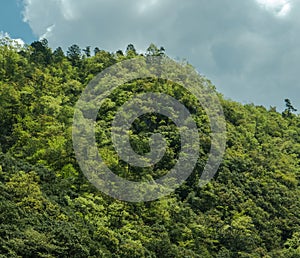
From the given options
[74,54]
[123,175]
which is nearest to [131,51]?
[74,54]

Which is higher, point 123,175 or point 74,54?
point 74,54

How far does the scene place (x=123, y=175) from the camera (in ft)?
84.3

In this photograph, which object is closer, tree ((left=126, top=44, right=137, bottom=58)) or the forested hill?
the forested hill

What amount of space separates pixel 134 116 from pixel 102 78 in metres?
6.63

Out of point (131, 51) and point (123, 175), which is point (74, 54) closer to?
point (131, 51)

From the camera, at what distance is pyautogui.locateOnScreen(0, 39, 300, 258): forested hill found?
63.5 ft

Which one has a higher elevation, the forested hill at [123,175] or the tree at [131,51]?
the tree at [131,51]

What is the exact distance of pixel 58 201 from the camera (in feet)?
70.7

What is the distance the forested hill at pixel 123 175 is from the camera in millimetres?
19344

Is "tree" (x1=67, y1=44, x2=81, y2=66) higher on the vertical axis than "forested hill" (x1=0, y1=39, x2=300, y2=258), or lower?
higher

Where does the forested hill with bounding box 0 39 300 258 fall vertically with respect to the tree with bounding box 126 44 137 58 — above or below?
below

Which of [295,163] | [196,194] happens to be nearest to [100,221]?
[196,194]

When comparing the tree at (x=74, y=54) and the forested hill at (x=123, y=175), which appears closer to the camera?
the forested hill at (x=123, y=175)

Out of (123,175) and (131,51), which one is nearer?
(123,175)
